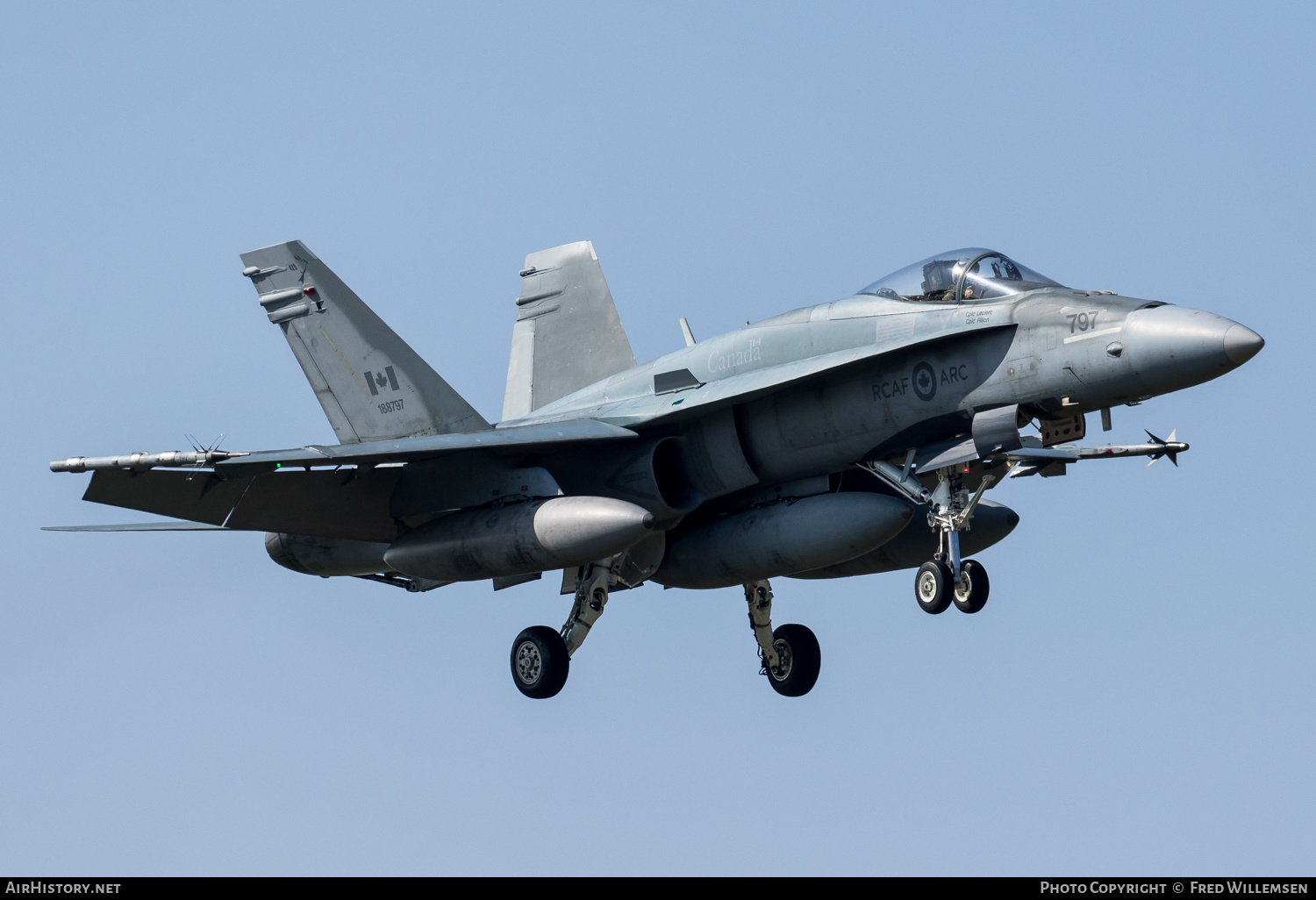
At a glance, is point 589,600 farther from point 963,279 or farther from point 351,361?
point 963,279

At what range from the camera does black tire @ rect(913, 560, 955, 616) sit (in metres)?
16.0

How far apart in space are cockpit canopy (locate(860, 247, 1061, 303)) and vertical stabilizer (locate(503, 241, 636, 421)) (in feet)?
18.2

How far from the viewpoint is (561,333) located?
2244 centimetres

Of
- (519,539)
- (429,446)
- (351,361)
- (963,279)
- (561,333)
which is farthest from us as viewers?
(561,333)

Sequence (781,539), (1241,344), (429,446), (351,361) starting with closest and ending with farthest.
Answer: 1. (1241,344)
2. (429,446)
3. (781,539)
4. (351,361)

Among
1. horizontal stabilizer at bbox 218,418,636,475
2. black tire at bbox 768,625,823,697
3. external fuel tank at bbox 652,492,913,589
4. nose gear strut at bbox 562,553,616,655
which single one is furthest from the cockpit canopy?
black tire at bbox 768,625,823,697

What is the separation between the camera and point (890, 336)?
16625mm

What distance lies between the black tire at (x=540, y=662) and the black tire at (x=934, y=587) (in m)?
4.05

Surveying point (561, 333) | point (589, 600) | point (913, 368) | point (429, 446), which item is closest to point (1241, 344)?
point (913, 368)

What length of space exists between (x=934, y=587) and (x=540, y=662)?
14.5 feet

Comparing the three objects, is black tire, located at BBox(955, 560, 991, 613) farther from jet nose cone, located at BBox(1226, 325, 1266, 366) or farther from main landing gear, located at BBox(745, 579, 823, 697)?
main landing gear, located at BBox(745, 579, 823, 697)

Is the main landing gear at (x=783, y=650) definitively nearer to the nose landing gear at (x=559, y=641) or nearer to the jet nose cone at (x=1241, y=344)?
the nose landing gear at (x=559, y=641)

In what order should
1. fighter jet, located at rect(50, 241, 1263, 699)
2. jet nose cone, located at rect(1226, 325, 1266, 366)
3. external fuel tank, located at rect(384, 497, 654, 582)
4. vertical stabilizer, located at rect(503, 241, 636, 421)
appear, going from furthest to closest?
vertical stabilizer, located at rect(503, 241, 636, 421), external fuel tank, located at rect(384, 497, 654, 582), fighter jet, located at rect(50, 241, 1263, 699), jet nose cone, located at rect(1226, 325, 1266, 366)

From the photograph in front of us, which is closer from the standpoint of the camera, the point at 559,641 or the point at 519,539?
the point at 519,539
